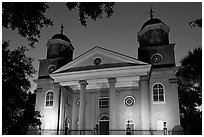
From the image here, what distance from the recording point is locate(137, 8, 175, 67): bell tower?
22.3 meters

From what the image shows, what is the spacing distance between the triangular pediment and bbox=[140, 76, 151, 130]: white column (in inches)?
88.8

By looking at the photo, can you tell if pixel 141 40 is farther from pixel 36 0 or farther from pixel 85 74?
pixel 36 0

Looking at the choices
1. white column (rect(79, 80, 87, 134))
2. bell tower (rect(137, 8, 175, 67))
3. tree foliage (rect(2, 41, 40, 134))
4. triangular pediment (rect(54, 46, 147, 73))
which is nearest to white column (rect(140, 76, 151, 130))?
triangular pediment (rect(54, 46, 147, 73))

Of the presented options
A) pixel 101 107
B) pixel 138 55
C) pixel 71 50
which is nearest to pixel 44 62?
pixel 71 50

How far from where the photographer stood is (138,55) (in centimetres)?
2320

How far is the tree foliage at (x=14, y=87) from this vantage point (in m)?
6.70

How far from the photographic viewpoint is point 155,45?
23.2 meters

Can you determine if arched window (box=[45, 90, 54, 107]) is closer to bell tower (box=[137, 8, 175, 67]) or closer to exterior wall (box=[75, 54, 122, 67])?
exterior wall (box=[75, 54, 122, 67])

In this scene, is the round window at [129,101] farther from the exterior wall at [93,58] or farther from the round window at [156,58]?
the exterior wall at [93,58]

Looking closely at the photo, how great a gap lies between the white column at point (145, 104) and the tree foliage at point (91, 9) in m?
13.0

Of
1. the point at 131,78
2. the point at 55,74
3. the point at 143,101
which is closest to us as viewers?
the point at 143,101

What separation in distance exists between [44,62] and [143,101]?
1244cm

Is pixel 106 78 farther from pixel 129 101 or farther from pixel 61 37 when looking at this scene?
pixel 61 37

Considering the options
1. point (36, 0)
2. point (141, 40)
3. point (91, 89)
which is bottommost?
point (91, 89)
